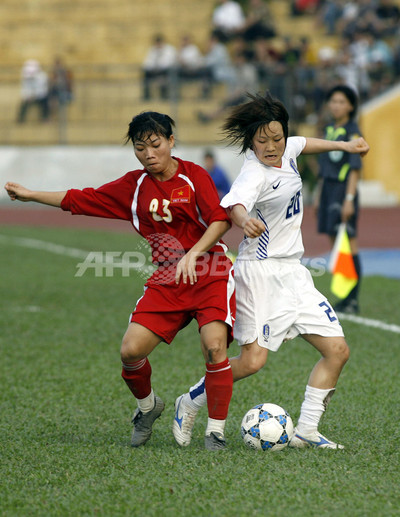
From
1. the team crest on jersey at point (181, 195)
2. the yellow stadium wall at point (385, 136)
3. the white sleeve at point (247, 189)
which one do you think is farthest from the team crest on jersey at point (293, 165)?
the yellow stadium wall at point (385, 136)

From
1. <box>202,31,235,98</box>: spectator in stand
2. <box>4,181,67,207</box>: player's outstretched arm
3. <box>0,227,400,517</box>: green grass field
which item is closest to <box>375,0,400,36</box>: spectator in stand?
<box>202,31,235,98</box>: spectator in stand

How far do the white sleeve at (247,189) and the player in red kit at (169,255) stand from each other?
10 cm

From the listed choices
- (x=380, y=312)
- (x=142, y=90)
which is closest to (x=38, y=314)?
(x=380, y=312)

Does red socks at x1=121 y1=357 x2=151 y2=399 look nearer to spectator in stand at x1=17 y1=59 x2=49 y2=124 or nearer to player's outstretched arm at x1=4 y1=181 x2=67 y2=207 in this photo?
player's outstretched arm at x1=4 y1=181 x2=67 y2=207

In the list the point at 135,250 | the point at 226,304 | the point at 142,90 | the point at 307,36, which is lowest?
the point at 135,250

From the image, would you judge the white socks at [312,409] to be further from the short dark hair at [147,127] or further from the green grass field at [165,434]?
the short dark hair at [147,127]

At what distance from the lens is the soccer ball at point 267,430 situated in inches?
174

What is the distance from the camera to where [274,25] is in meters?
22.6

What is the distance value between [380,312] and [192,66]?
13368 mm

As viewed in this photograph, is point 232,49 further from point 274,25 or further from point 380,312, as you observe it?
point 380,312

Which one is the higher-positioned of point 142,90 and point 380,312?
point 142,90

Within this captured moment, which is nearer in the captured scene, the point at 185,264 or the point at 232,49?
the point at 185,264

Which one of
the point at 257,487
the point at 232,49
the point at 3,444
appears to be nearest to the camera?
the point at 257,487

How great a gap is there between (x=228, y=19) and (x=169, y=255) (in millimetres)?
19238
